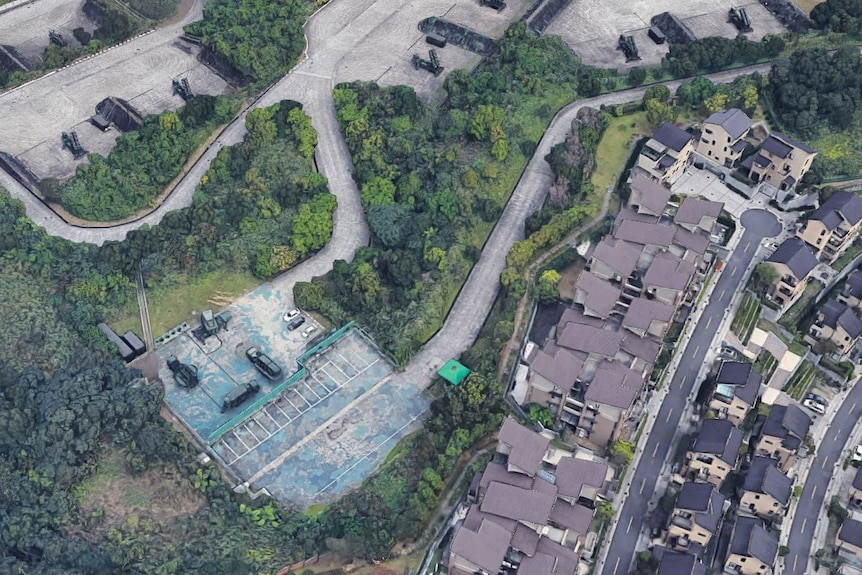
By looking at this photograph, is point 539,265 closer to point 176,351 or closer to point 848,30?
point 176,351

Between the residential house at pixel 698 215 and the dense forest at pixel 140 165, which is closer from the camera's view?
the residential house at pixel 698 215

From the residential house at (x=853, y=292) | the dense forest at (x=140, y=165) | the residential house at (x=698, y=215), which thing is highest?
the residential house at (x=698, y=215)

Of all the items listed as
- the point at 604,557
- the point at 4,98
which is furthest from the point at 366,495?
the point at 4,98

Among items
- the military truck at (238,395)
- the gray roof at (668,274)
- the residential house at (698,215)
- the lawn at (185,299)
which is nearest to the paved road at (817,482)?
the gray roof at (668,274)

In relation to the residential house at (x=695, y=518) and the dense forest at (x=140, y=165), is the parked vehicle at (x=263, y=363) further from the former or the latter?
the residential house at (x=695, y=518)

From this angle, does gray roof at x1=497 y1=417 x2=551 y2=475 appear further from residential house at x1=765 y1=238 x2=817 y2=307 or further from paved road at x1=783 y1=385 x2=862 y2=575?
residential house at x1=765 y1=238 x2=817 y2=307

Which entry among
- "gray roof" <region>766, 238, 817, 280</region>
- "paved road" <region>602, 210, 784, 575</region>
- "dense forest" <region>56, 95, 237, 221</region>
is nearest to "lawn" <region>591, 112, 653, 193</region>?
"paved road" <region>602, 210, 784, 575</region>

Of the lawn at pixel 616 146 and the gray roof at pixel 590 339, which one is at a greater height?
the lawn at pixel 616 146

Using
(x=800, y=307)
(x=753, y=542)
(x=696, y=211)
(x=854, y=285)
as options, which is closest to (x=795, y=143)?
(x=696, y=211)
